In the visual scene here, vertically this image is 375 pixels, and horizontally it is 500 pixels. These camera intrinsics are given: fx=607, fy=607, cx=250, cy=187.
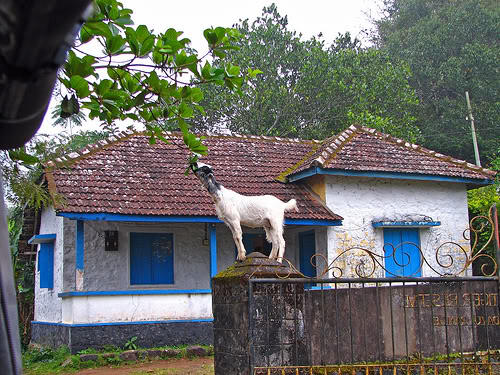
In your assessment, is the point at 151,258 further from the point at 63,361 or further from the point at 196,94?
the point at 196,94

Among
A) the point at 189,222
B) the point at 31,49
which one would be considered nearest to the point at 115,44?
the point at 31,49

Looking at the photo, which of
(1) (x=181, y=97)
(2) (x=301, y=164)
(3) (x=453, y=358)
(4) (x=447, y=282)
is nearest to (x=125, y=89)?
(1) (x=181, y=97)

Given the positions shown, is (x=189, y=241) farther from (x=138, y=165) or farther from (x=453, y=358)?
(x=453, y=358)

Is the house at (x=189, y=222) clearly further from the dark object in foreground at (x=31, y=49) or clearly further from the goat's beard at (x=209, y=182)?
the dark object in foreground at (x=31, y=49)

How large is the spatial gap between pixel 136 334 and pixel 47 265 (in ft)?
11.6

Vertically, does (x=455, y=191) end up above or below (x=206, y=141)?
below

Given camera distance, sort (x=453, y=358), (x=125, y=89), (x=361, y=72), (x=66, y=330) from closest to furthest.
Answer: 1. (x=125, y=89)
2. (x=453, y=358)
3. (x=66, y=330)
4. (x=361, y=72)

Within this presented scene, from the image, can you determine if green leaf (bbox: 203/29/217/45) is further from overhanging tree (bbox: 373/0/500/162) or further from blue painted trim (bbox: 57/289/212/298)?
overhanging tree (bbox: 373/0/500/162)

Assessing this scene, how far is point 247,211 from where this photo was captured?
9.54 m

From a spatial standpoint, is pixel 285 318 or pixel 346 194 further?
pixel 346 194

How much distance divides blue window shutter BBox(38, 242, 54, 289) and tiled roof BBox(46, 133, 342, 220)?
8.08 feet

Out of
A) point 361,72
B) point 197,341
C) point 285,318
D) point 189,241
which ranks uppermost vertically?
point 361,72

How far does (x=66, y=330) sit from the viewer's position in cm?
1220

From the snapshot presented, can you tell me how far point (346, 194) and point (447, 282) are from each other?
8.61 m
